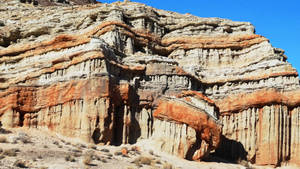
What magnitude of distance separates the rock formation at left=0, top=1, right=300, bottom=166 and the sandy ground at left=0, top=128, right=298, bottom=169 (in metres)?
1.31

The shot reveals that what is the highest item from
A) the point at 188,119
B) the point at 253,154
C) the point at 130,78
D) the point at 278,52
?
the point at 278,52

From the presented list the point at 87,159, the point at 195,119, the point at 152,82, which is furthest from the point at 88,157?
the point at 152,82

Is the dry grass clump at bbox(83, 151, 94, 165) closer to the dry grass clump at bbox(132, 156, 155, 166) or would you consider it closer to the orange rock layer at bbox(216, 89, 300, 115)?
the dry grass clump at bbox(132, 156, 155, 166)

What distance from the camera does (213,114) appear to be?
39.3 meters

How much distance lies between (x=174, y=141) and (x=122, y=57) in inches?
355

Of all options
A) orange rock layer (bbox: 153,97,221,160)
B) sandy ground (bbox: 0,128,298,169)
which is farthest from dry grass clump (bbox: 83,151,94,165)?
orange rock layer (bbox: 153,97,221,160)

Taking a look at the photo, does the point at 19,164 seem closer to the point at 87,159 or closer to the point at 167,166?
the point at 87,159

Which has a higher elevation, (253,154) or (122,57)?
(122,57)

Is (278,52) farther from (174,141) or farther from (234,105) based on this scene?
(174,141)

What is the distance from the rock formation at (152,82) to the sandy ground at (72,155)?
131 centimetres

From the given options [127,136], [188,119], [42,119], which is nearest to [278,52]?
[188,119]

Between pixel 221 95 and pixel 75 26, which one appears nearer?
pixel 221 95

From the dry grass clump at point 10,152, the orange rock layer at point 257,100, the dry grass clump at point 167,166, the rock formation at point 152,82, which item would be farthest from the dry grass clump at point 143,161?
the orange rock layer at point 257,100

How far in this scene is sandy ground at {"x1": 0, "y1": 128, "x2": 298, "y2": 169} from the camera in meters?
25.5
